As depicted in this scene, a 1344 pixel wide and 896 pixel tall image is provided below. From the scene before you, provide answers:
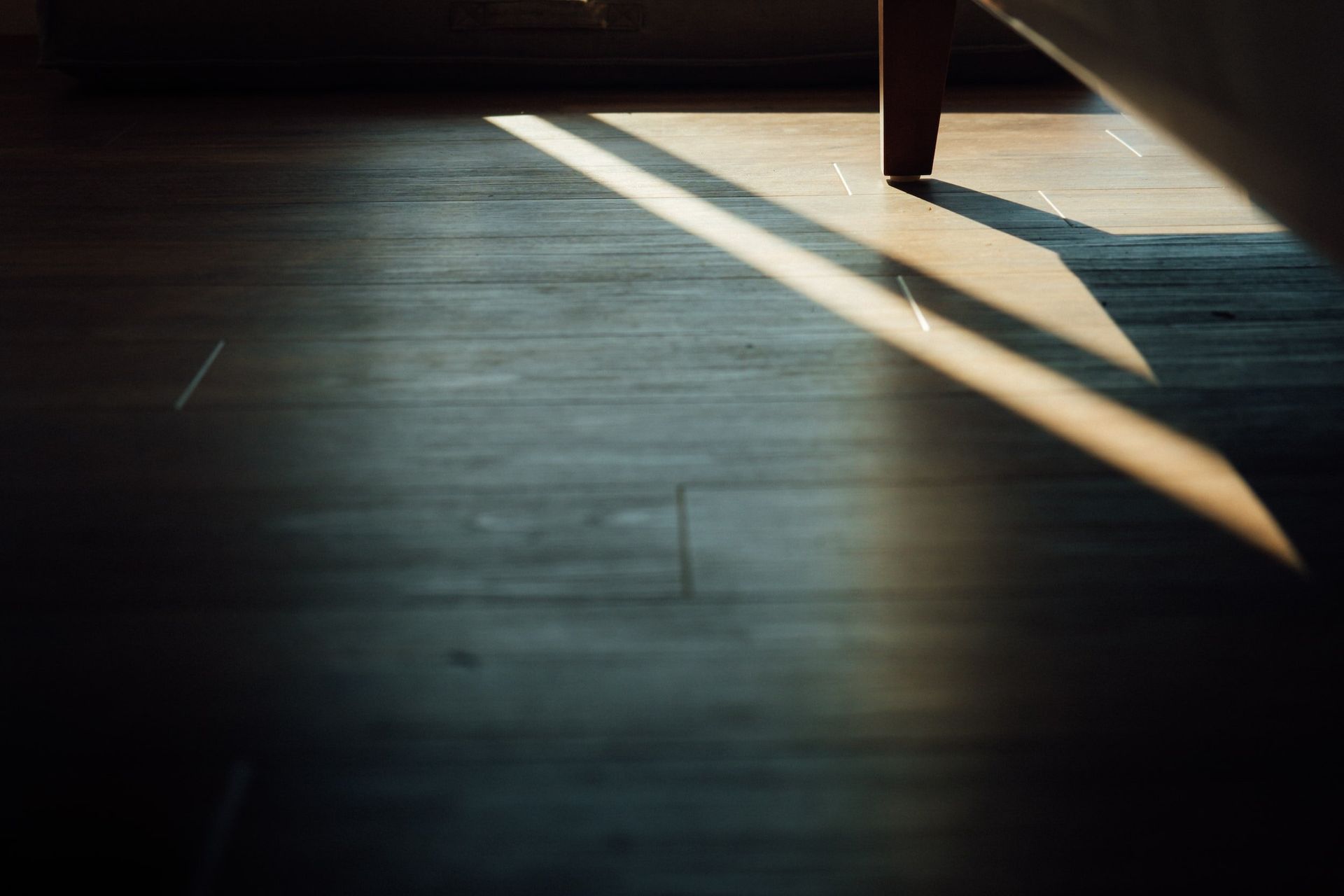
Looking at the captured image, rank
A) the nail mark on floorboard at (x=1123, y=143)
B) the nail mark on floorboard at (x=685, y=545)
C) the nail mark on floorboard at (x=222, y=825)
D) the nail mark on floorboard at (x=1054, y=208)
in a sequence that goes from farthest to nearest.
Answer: the nail mark on floorboard at (x=1123, y=143) → the nail mark on floorboard at (x=1054, y=208) → the nail mark on floorboard at (x=685, y=545) → the nail mark on floorboard at (x=222, y=825)

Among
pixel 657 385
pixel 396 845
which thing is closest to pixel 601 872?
pixel 396 845

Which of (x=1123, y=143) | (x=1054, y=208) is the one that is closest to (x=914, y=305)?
(x=1054, y=208)

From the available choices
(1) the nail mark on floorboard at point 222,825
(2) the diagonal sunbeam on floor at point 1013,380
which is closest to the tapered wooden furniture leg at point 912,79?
(2) the diagonal sunbeam on floor at point 1013,380

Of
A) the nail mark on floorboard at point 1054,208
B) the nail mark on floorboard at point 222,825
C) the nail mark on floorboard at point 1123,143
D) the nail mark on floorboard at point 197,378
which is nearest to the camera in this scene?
the nail mark on floorboard at point 222,825

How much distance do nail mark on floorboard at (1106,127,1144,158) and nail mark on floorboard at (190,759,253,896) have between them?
1492 millimetres

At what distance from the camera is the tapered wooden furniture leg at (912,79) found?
1416 mm

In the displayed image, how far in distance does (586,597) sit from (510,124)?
129 centimetres

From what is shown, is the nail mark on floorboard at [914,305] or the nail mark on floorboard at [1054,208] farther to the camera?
the nail mark on floorboard at [1054,208]

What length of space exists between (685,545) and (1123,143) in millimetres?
1273

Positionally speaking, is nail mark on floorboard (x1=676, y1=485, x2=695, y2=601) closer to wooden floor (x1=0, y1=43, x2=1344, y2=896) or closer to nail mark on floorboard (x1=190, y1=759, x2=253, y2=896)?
wooden floor (x1=0, y1=43, x2=1344, y2=896)

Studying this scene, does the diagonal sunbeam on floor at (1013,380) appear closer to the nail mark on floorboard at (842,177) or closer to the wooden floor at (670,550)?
the wooden floor at (670,550)

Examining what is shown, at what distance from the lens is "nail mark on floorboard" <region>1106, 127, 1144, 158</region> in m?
1.66

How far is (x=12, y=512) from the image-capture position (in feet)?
2.61

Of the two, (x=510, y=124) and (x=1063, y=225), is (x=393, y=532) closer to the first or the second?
(x=1063, y=225)
